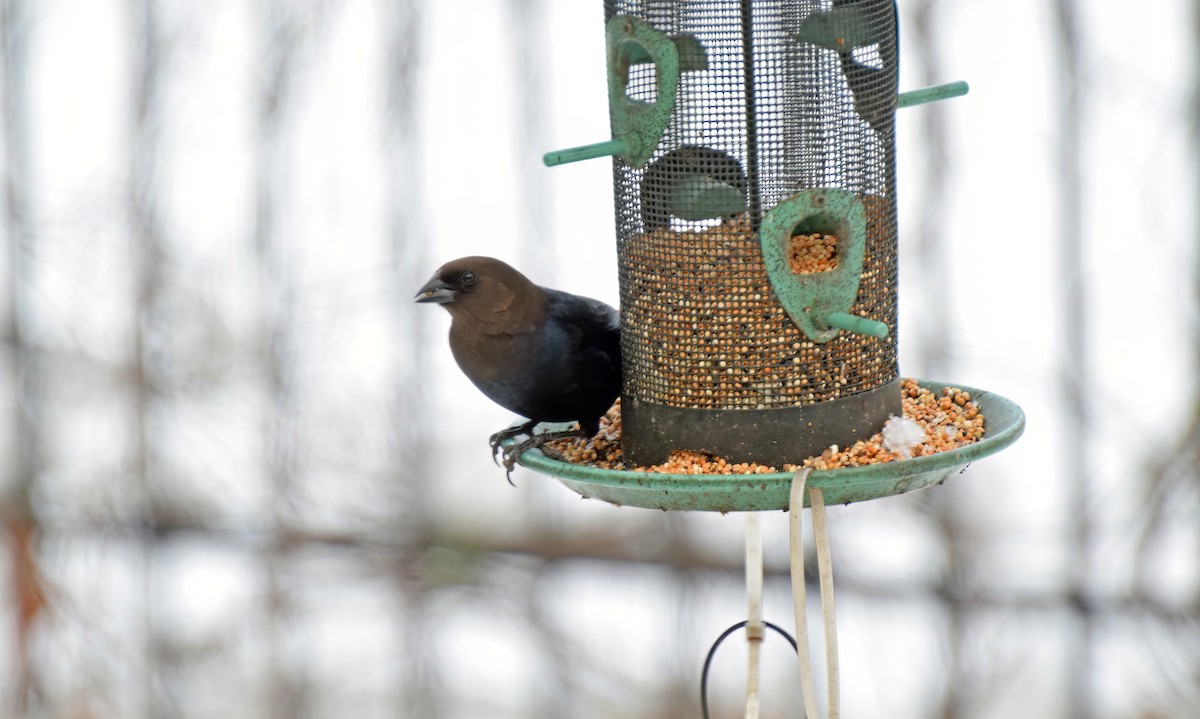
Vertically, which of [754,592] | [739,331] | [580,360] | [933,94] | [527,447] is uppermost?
[933,94]

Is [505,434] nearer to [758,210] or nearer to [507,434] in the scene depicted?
[507,434]

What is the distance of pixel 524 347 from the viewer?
12.1 feet

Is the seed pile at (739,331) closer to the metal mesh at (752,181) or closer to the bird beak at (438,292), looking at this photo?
the metal mesh at (752,181)

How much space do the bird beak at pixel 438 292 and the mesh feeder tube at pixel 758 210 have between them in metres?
0.62

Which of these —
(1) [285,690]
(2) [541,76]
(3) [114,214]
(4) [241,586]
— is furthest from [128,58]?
(1) [285,690]

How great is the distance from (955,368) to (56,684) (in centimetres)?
392

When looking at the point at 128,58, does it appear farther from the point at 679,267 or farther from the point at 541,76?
the point at 679,267

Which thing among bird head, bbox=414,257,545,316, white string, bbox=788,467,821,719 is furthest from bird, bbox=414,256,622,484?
white string, bbox=788,467,821,719

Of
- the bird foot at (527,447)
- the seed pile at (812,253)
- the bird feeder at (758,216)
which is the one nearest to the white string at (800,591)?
the bird feeder at (758,216)

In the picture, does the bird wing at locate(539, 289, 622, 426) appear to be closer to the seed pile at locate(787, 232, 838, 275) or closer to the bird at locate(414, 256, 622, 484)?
the bird at locate(414, 256, 622, 484)

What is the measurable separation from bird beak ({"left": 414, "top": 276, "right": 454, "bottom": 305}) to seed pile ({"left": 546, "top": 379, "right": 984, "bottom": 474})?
1.48 feet

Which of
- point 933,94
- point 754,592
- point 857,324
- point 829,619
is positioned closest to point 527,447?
point 754,592

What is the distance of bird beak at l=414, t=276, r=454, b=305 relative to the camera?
11.9 feet

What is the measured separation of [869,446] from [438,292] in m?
1.17
